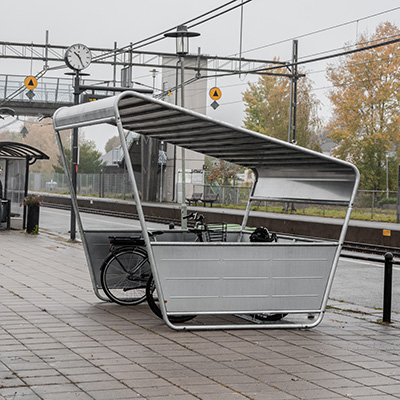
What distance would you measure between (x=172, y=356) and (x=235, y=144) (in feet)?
9.40

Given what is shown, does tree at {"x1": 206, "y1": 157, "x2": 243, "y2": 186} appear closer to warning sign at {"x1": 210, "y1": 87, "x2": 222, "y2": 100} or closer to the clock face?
warning sign at {"x1": 210, "y1": 87, "x2": 222, "y2": 100}

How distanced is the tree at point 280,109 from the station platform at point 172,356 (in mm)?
44231

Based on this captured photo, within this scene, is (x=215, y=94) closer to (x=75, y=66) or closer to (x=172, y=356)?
(x=75, y=66)

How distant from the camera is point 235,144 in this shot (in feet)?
27.8

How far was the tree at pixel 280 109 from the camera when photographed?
174ft

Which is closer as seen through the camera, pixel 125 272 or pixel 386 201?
pixel 125 272

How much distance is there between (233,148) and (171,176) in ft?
147

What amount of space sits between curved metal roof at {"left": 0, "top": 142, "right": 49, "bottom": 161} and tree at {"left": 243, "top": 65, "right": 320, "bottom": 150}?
31.8 meters

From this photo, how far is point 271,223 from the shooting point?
26969mm

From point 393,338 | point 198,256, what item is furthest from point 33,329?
point 393,338

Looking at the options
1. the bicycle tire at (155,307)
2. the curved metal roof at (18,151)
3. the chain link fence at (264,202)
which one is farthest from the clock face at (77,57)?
the chain link fence at (264,202)

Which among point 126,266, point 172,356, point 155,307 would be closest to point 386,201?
point 126,266

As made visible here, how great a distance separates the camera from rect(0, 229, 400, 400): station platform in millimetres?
5434

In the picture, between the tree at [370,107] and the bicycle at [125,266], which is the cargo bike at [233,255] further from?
the tree at [370,107]
